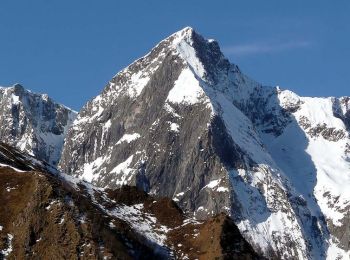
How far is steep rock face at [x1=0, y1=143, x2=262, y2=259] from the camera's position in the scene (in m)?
162

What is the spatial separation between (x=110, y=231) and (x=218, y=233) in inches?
704

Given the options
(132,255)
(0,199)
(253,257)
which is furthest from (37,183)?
(253,257)

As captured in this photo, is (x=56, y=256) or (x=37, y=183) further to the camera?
(x=37, y=183)

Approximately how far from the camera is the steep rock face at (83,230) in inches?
6378

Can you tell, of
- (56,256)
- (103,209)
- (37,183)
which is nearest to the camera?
(56,256)

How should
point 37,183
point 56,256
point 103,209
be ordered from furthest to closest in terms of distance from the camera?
point 103,209 → point 37,183 → point 56,256

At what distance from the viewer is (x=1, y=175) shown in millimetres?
180625

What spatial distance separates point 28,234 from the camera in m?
164

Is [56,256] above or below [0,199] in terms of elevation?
below

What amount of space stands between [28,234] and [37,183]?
1105cm

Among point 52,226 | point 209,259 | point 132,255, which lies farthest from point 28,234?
point 209,259

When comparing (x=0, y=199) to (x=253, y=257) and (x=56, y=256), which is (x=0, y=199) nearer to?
(x=56, y=256)

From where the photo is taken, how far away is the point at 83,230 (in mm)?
164625

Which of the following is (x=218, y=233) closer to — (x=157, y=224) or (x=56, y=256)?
(x=157, y=224)
